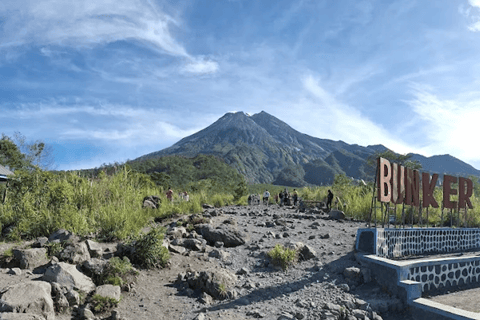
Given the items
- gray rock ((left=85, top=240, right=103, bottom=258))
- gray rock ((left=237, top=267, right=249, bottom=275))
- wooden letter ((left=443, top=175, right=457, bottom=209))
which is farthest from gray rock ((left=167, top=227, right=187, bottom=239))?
wooden letter ((left=443, top=175, right=457, bottom=209))

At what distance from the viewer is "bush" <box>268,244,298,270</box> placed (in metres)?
6.79

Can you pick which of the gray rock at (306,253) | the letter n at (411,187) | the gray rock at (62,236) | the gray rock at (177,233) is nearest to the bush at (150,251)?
the gray rock at (62,236)

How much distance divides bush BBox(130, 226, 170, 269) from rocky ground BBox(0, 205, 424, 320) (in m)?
0.16

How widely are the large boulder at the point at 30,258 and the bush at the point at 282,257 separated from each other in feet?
13.4

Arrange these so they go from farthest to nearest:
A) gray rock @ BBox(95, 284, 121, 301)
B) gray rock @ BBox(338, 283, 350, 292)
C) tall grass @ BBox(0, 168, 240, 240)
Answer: tall grass @ BBox(0, 168, 240, 240) → gray rock @ BBox(338, 283, 350, 292) → gray rock @ BBox(95, 284, 121, 301)

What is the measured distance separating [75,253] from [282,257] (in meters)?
3.78

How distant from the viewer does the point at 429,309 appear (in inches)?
214

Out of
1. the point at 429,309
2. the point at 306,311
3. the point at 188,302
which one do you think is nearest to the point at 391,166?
the point at 429,309

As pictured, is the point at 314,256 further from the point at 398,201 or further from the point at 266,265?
the point at 398,201

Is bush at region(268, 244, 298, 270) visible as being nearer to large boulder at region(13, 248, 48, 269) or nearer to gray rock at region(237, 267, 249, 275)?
gray rock at region(237, 267, 249, 275)

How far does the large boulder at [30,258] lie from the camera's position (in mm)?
5125

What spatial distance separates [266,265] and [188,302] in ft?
7.22

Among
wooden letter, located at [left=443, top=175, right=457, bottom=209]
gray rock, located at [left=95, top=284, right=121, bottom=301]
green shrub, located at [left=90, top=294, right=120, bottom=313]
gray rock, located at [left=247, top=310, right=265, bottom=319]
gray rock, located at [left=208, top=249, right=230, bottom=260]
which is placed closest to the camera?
green shrub, located at [left=90, top=294, right=120, bottom=313]

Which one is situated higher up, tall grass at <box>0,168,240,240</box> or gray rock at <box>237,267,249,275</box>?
tall grass at <box>0,168,240,240</box>
